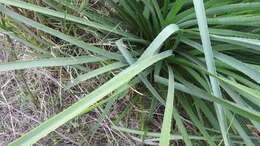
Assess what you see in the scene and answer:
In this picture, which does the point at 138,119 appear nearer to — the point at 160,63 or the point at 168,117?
→ the point at 160,63

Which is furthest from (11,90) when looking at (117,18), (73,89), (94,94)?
(94,94)

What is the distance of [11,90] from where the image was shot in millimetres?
1055

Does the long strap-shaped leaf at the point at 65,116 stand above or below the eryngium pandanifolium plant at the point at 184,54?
below

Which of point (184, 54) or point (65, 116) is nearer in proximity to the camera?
point (65, 116)

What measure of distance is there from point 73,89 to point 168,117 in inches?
20.8

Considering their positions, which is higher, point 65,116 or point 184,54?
point 184,54

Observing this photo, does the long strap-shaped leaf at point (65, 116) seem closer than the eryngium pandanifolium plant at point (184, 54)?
Yes

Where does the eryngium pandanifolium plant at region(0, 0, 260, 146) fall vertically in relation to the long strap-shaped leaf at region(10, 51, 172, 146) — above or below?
above

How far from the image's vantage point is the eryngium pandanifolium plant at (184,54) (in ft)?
2.21

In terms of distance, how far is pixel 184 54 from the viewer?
87cm

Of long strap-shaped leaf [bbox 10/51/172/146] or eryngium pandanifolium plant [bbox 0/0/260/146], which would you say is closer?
long strap-shaped leaf [bbox 10/51/172/146]

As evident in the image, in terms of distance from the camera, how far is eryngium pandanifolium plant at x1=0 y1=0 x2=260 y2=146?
673 millimetres

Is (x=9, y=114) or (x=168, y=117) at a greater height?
(x=168, y=117)

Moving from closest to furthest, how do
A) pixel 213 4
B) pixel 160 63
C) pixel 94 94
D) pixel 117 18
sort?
1. pixel 94 94
2. pixel 213 4
3. pixel 160 63
4. pixel 117 18
